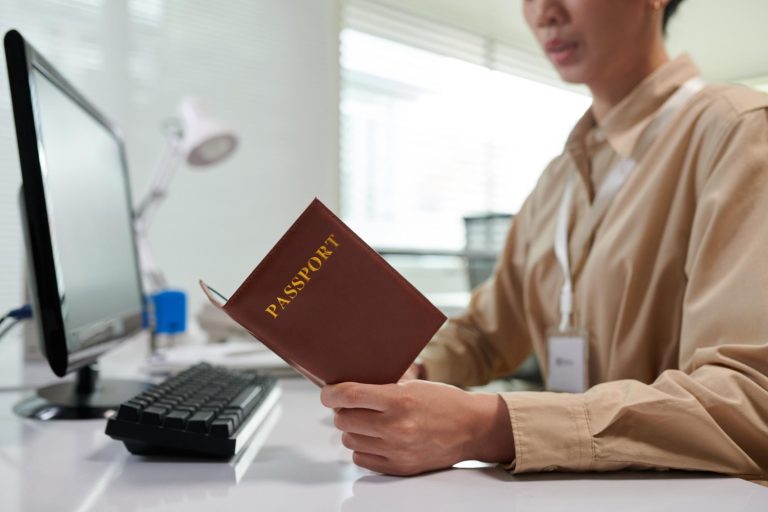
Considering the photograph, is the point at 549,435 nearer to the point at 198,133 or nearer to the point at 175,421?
the point at 175,421

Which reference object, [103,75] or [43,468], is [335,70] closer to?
[103,75]

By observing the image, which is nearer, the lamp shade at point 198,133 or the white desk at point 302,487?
the white desk at point 302,487

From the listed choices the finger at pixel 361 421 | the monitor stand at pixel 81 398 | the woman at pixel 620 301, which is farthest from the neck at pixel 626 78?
the monitor stand at pixel 81 398

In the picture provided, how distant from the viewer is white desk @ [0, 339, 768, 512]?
0.49 metres

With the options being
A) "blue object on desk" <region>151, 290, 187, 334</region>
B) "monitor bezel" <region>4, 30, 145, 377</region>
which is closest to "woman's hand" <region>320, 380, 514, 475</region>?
"monitor bezel" <region>4, 30, 145, 377</region>

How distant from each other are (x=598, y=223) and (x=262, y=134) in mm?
2471

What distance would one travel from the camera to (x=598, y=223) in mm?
1009

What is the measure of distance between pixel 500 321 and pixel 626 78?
512mm

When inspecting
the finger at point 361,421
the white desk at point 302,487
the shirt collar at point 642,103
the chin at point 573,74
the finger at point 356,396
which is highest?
the chin at point 573,74

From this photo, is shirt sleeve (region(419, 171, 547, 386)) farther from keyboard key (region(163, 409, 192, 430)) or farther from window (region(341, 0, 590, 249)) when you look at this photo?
window (region(341, 0, 590, 249))

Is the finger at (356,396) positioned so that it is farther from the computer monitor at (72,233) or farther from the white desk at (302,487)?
the computer monitor at (72,233)

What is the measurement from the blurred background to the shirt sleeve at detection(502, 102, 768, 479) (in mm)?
961

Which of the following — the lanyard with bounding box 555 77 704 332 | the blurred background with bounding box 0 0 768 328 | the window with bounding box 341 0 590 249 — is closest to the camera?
the lanyard with bounding box 555 77 704 332

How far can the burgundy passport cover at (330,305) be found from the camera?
1.70 ft
